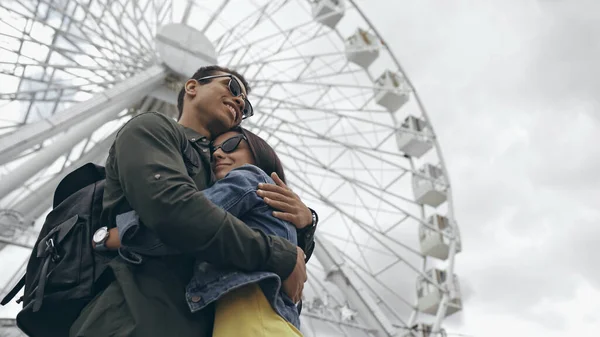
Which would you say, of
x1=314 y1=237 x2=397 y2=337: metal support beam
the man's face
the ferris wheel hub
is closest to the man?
the man's face

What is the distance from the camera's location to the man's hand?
1554 mm

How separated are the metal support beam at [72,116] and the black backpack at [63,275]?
16.4ft

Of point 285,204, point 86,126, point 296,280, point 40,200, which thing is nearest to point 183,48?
point 86,126

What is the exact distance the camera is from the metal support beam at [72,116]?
6.17 metres

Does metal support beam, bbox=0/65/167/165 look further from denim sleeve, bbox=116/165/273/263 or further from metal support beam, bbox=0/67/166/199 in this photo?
denim sleeve, bbox=116/165/273/263

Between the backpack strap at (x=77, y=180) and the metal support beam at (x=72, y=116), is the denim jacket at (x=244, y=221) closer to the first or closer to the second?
the backpack strap at (x=77, y=180)

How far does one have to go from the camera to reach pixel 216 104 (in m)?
2.01

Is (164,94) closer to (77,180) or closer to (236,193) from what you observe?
(77,180)

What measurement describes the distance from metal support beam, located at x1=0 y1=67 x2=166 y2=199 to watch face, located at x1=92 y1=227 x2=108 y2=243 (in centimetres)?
600

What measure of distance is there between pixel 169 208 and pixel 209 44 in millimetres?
9392

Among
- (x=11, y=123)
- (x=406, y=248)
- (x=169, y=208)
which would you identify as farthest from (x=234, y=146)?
(x=406, y=248)

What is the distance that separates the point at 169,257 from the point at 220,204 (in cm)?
20

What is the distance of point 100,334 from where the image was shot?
1.39 m

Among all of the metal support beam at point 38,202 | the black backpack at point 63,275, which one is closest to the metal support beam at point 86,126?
the metal support beam at point 38,202
